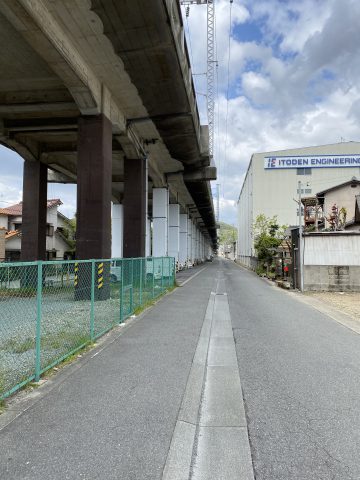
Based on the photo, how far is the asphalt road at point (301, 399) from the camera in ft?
9.59

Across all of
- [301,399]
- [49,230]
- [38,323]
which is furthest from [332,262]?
[49,230]

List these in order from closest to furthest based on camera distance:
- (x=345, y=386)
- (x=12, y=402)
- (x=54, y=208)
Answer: (x=12, y=402) < (x=345, y=386) < (x=54, y=208)

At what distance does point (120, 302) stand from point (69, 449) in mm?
5990

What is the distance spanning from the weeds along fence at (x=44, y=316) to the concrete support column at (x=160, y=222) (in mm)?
19221

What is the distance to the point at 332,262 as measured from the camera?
17.3 metres

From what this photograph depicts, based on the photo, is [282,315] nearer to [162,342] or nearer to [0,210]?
[162,342]

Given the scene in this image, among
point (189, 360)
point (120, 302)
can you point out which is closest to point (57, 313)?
point (189, 360)

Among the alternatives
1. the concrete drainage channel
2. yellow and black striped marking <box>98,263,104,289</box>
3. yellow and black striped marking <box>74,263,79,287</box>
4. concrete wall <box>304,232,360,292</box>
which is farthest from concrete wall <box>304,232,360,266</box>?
yellow and black striped marking <box>74,263,79,287</box>

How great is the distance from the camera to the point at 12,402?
4043 millimetres

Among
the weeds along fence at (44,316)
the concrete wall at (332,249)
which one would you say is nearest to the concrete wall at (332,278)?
the concrete wall at (332,249)

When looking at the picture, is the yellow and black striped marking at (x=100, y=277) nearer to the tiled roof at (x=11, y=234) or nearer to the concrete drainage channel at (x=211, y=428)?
the concrete drainage channel at (x=211, y=428)

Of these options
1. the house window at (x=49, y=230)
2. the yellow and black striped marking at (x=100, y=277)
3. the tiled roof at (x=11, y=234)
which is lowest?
the yellow and black striped marking at (x=100, y=277)

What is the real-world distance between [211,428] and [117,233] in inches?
1303

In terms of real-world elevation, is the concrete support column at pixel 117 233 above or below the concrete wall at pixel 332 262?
above
